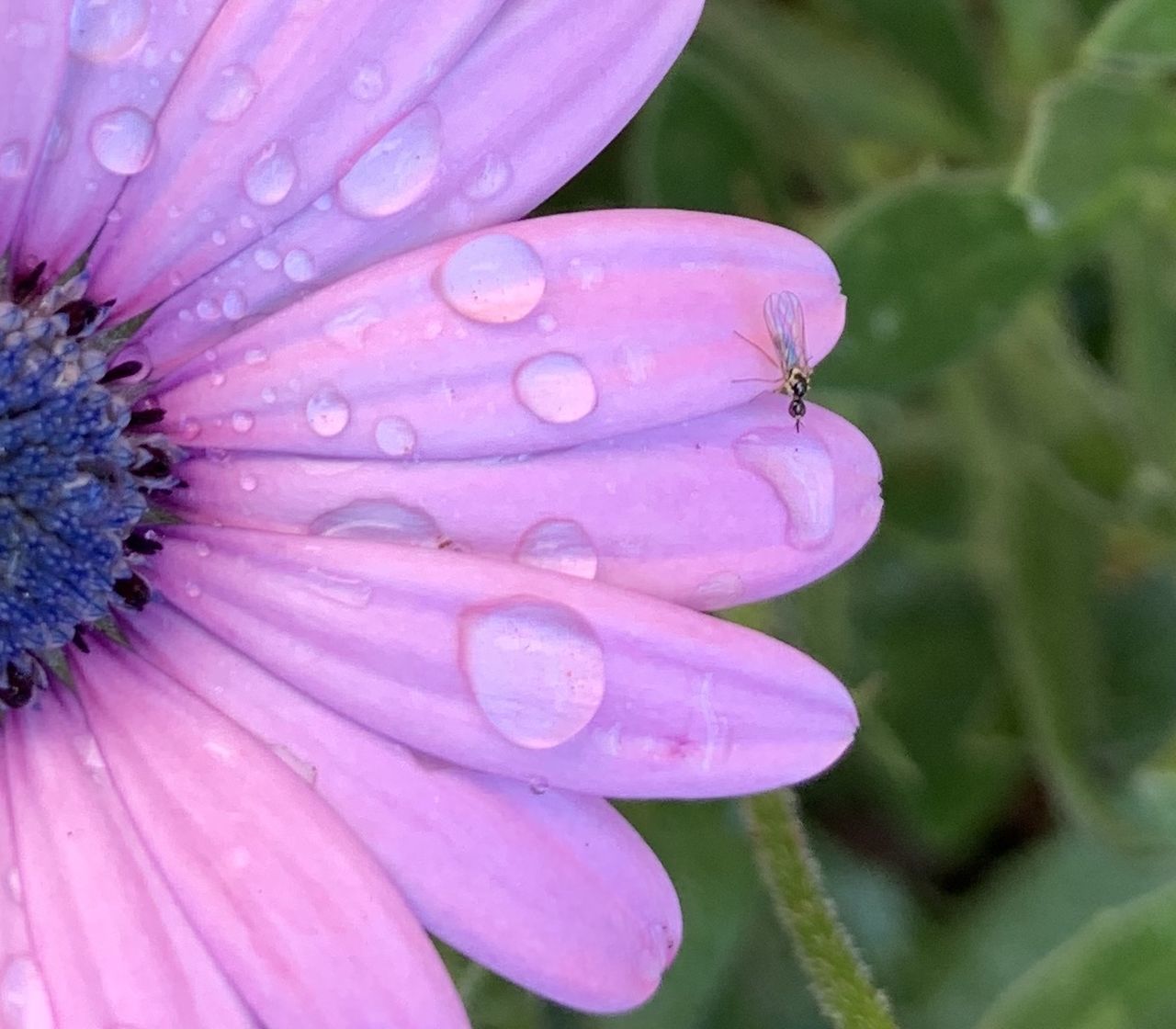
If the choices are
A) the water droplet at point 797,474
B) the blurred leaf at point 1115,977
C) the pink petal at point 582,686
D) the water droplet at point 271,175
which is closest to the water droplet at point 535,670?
the pink petal at point 582,686

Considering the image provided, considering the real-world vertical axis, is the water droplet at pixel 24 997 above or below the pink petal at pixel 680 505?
below

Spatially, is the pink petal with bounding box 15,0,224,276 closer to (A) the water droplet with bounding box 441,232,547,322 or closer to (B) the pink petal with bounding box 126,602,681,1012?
(A) the water droplet with bounding box 441,232,547,322

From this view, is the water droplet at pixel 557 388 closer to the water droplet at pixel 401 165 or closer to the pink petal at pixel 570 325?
the pink petal at pixel 570 325

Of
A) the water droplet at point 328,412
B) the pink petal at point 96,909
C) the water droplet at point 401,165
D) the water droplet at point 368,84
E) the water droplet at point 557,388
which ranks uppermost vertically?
the water droplet at point 368,84

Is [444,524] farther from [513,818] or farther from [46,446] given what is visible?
[46,446]

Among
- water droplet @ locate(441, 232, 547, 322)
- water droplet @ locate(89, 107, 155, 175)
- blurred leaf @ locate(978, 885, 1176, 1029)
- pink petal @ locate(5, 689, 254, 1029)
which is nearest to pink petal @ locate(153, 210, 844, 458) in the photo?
water droplet @ locate(441, 232, 547, 322)

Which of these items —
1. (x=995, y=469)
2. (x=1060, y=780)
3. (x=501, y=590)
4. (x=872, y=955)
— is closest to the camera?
(x=501, y=590)

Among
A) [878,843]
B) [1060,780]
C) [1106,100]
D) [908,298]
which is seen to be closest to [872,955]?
[878,843]
